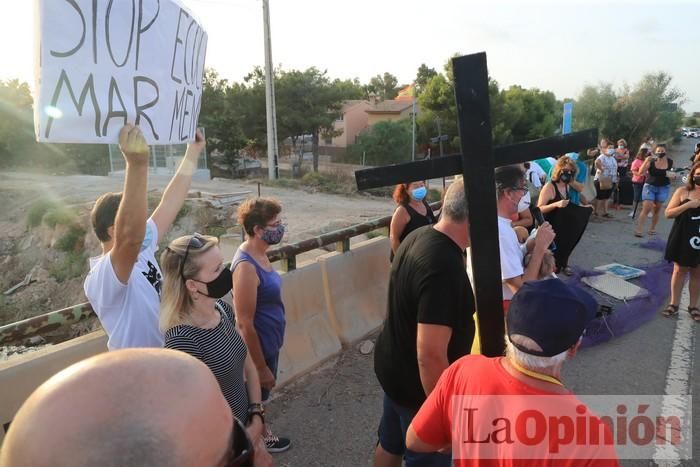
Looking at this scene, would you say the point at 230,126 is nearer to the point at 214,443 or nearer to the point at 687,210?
the point at 687,210

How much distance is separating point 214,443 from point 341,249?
13.9ft

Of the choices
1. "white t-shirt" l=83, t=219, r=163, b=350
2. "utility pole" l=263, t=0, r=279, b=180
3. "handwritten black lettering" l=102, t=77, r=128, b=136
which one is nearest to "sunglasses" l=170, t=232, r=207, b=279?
"white t-shirt" l=83, t=219, r=163, b=350

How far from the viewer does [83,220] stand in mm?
19906

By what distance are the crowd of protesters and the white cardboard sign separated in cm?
14

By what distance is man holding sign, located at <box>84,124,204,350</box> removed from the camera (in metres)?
1.96

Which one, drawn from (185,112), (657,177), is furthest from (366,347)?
(657,177)

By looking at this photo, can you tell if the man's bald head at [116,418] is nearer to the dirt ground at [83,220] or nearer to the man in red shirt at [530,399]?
the man in red shirt at [530,399]

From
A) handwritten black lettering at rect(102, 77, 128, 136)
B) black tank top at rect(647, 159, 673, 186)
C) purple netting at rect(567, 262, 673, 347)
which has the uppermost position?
handwritten black lettering at rect(102, 77, 128, 136)

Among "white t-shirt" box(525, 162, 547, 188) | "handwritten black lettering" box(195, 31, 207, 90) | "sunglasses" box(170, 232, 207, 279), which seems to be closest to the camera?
"sunglasses" box(170, 232, 207, 279)

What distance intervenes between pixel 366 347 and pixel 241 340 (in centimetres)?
239

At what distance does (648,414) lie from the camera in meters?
3.77

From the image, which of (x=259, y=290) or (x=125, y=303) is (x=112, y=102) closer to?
(x=125, y=303)

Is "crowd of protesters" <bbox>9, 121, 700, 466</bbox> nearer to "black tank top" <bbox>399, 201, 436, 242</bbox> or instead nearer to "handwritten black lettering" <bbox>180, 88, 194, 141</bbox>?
"handwritten black lettering" <bbox>180, 88, 194, 141</bbox>

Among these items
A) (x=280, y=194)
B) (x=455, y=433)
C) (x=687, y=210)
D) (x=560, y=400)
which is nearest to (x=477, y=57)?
(x=560, y=400)
